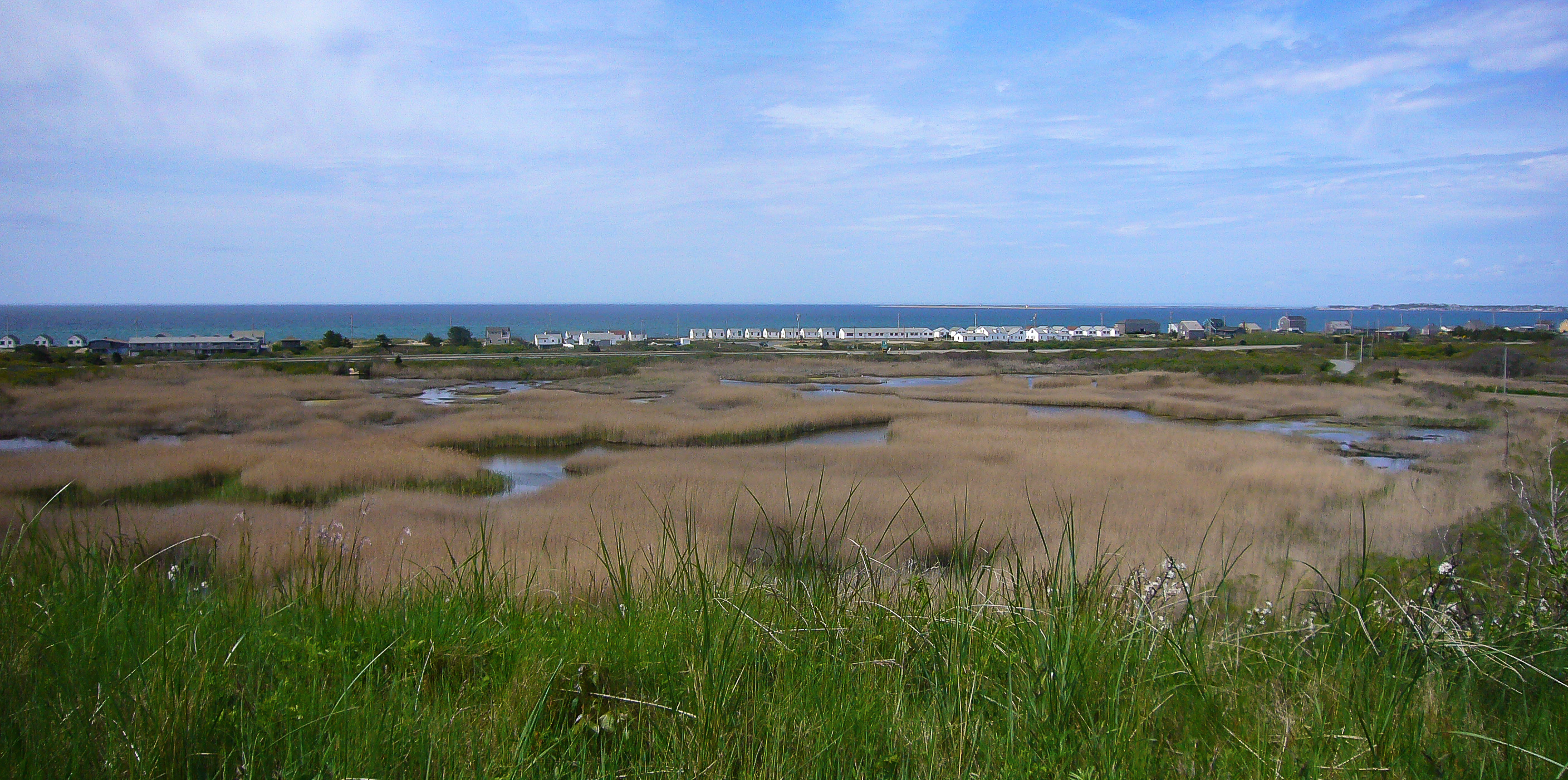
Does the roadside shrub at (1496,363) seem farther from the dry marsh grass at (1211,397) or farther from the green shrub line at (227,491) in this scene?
the green shrub line at (227,491)

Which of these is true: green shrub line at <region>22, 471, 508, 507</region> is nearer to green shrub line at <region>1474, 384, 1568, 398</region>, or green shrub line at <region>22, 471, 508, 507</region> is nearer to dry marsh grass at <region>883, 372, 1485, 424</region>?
dry marsh grass at <region>883, 372, 1485, 424</region>

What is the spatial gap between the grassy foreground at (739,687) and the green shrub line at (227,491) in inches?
418

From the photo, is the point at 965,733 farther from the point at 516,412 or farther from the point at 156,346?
the point at 156,346

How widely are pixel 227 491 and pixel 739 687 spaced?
558 inches

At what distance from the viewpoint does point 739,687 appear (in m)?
2.81

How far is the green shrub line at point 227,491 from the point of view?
40.6 ft

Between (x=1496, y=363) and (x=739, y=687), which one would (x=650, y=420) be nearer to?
(x=739, y=687)

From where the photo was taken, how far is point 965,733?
245 centimetres

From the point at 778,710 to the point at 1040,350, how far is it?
68.0 metres

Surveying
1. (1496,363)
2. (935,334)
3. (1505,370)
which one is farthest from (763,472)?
(935,334)

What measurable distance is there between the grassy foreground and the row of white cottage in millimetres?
77260

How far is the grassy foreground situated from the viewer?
7.16 ft

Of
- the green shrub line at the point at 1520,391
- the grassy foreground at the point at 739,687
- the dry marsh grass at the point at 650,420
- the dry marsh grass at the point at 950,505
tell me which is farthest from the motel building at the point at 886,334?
the grassy foreground at the point at 739,687

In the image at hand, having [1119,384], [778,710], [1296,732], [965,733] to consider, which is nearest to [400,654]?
[778,710]
